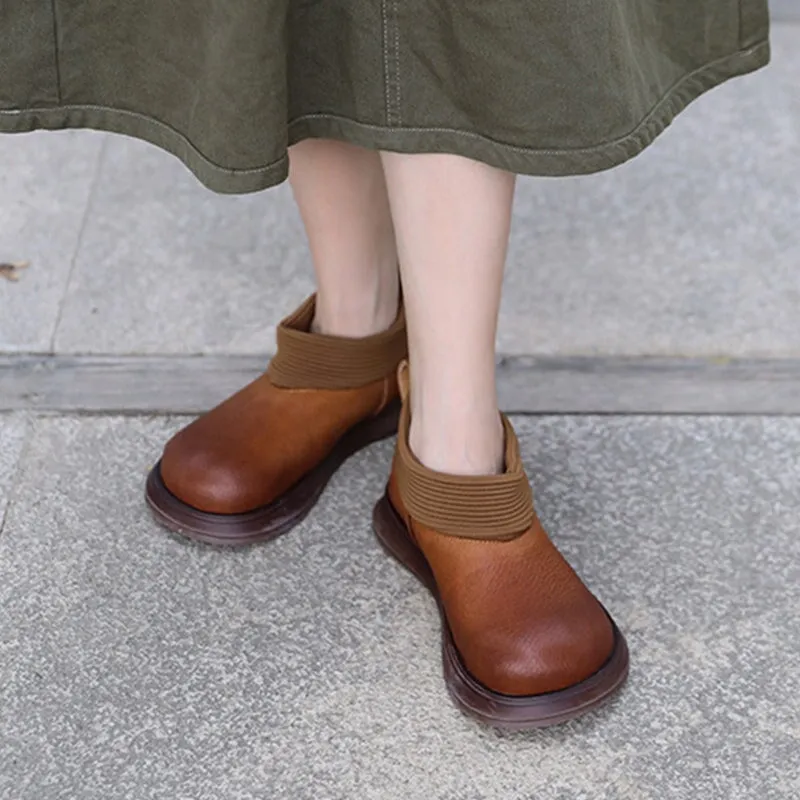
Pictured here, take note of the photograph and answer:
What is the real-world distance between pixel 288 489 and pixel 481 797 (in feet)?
1.34

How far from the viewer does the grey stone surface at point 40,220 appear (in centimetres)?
162

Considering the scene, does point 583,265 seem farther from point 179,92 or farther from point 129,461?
point 179,92

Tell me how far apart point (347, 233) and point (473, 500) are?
0.31 meters

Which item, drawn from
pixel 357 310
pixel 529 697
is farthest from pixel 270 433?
pixel 529 697

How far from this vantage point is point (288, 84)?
97 centimetres

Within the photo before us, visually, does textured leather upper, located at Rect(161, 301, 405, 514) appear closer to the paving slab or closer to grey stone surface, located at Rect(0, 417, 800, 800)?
grey stone surface, located at Rect(0, 417, 800, 800)

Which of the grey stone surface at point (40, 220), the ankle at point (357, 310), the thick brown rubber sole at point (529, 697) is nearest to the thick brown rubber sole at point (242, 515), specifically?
the ankle at point (357, 310)

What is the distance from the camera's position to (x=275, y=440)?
1277 mm

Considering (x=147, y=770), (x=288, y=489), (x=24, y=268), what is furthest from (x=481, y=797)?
(x=24, y=268)

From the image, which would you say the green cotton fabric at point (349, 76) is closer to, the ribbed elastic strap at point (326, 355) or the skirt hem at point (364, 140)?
the skirt hem at point (364, 140)

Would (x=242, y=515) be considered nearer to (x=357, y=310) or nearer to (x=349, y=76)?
(x=357, y=310)

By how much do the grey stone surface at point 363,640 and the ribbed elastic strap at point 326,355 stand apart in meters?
0.13

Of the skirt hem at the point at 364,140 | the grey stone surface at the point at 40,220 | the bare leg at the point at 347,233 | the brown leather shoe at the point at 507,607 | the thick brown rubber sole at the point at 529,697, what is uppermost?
the skirt hem at the point at 364,140

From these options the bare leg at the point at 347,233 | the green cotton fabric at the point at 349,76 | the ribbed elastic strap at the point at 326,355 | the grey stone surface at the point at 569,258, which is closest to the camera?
the green cotton fabric at the point at 349,76
